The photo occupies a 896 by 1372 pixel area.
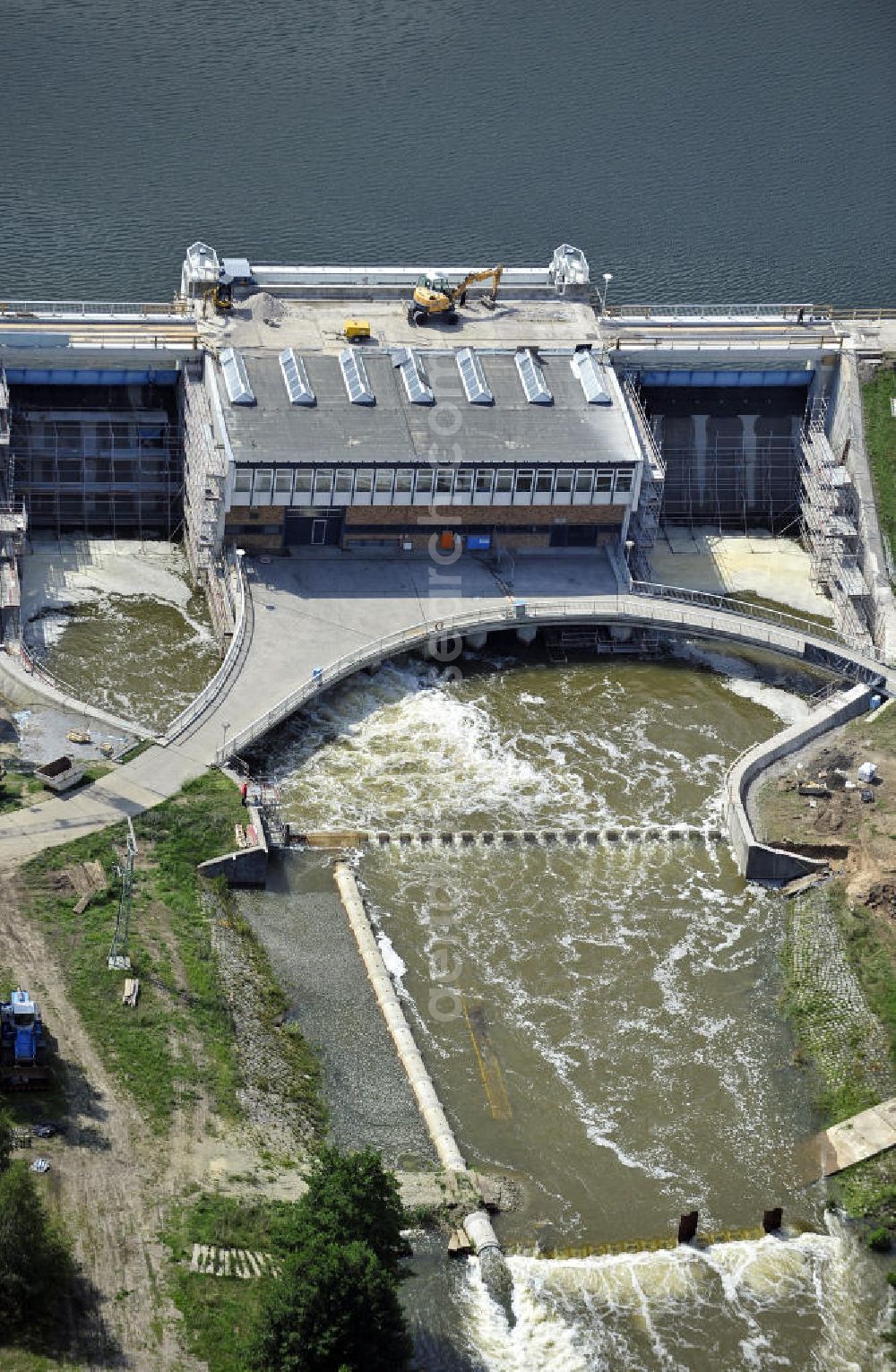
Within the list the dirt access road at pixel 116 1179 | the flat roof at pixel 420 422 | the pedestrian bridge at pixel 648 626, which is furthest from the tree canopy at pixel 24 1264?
the flat roof at pixel 420 422

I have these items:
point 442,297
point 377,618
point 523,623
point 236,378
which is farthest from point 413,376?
point 523,623

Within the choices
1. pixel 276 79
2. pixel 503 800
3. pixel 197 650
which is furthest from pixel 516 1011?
pixel 276 79

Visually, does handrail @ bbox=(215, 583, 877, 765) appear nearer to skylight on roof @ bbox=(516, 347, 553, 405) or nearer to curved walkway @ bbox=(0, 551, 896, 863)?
curved walkway @ bbox=(0, 551, 896, 863)

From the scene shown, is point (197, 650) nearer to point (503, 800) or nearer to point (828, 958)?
point (503, 800)

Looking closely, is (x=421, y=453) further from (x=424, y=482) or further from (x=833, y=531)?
(x=833, y=531)

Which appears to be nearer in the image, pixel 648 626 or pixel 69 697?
pixel 69 697

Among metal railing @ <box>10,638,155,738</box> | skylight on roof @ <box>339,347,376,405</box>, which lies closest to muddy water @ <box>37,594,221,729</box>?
metal railing @ <box>10,638,155,738</box>

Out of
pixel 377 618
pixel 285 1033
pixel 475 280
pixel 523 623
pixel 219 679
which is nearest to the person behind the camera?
pixel 285 1033
